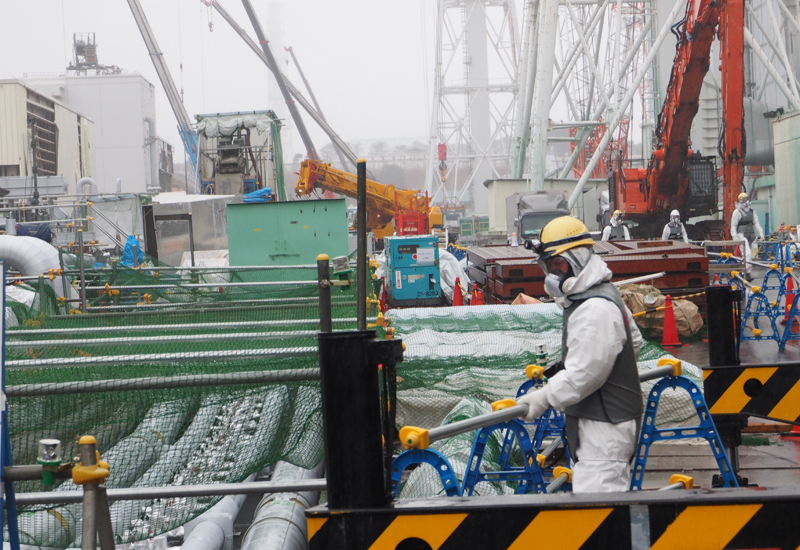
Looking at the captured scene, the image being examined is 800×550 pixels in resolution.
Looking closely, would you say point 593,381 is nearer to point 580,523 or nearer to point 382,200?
point 580,523

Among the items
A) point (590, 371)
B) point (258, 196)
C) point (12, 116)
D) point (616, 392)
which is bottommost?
point (616, 392)

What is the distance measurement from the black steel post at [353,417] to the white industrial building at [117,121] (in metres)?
74.5

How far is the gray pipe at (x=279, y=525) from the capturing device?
4.07 m

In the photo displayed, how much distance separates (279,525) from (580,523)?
88.4 inches

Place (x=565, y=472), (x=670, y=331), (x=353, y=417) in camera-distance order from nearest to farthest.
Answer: (x=353, y=417) → (x=565, y=472) → (x=670, y=331)

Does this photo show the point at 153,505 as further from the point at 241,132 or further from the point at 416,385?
the point at 241,132

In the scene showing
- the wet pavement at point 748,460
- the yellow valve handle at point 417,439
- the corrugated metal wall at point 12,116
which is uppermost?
the corrugated metal wall at point 12,116

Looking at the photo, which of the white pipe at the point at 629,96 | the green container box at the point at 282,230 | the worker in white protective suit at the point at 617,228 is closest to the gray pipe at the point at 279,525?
the green container box at the point at 282,230

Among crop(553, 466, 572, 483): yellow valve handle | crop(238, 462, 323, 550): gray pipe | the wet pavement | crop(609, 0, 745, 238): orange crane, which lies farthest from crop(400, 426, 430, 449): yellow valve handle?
crop(609, 0, 745, 238): orange crane

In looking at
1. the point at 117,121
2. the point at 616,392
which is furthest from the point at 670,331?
the point at 117,121

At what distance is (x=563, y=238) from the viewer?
3.63 metres

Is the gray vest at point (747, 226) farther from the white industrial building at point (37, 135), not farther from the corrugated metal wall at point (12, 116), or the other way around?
the corrugated metal wall at point (12, 116)

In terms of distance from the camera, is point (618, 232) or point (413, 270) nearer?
point (413, 270)

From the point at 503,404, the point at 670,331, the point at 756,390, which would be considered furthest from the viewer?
the point at 670,331
